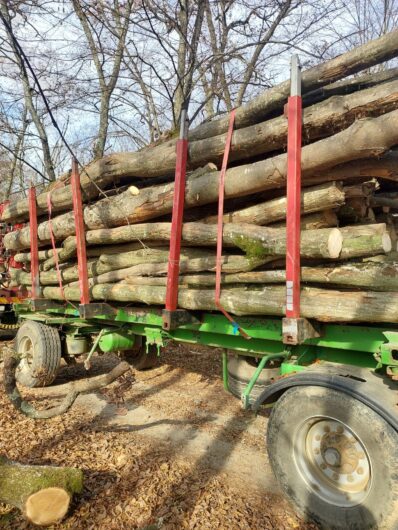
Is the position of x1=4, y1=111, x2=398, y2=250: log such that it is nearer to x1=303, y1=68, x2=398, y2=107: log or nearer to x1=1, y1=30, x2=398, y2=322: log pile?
x1=1, y1=30, x2=398, y2=322: log pile

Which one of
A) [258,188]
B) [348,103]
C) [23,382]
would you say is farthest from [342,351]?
[23,382]

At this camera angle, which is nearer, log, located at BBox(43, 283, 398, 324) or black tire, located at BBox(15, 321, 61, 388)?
log, located at BBox(43, 283, 398, 324)

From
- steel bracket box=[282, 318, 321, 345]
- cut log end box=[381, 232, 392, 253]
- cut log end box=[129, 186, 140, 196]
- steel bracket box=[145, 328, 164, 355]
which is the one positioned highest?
cut log end box=[129, 186, 140, 196]

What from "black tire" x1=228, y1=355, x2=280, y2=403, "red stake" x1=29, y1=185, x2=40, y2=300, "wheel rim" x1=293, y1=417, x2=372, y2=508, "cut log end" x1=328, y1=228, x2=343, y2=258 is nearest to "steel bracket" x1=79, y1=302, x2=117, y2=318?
"black tire" x1=228, y1=355, x2=280, y2=403

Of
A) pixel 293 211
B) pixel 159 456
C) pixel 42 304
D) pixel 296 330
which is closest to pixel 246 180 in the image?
pixel 293 211

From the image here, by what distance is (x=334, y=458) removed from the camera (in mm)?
3199

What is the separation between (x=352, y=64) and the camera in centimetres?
349

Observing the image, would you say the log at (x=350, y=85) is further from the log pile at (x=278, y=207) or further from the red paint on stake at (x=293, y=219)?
the red paint on stake at (x=293, y=219)

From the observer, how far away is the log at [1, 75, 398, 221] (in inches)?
130

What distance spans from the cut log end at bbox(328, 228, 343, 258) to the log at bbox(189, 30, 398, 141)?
4.35 ft

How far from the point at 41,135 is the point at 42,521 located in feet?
42.0

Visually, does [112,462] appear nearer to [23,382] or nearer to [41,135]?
[23,382]

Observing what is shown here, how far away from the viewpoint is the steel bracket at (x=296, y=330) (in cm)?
334

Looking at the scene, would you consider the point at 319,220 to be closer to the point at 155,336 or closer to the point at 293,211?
the point at 293,211
